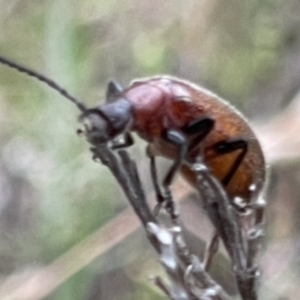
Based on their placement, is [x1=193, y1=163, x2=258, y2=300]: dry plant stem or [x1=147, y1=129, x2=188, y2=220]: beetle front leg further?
[x1=147, y1=129, x2=188, y2=220]: beetle front leg

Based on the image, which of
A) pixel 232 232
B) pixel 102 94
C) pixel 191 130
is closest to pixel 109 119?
pixel 191 130

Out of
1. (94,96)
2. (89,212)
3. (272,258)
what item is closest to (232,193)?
(89,212)

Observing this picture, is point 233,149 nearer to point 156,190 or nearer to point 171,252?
point 156,190

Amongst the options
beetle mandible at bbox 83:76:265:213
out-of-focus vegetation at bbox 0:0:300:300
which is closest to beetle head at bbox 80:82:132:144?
beetle mandible at bbox 83:76:265:213

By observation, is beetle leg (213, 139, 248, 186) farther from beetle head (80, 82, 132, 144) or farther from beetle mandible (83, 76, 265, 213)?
beetle head (80, 82, 132, 144)

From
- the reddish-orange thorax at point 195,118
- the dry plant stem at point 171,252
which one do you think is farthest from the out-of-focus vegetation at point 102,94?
the dry plant stem at point 171,252

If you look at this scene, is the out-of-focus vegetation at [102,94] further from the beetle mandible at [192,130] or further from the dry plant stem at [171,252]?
the dry plant stem at [171,252]

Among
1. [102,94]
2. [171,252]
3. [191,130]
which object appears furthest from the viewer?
[102,94]
